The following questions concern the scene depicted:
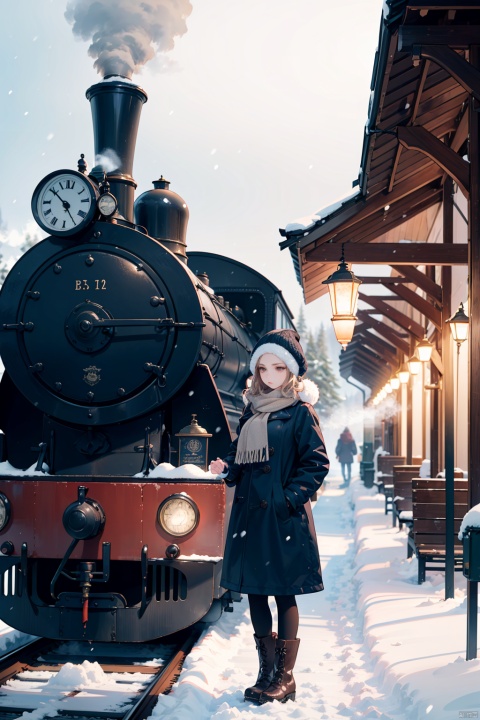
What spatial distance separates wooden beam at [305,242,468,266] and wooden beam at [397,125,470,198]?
1.47 meters

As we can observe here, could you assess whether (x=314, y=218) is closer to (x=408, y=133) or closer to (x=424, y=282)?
(x=408, y=133)

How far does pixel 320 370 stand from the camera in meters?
57.2

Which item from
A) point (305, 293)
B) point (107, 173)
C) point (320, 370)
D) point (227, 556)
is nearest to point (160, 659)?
point (227, 556)

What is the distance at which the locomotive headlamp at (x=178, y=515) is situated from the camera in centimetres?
505

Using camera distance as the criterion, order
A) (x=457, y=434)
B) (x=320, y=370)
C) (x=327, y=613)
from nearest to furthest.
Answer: (x=327, y=613) → (x=457, y=434) → (x=320, y=370)

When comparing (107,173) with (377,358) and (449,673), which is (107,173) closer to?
(449,673)

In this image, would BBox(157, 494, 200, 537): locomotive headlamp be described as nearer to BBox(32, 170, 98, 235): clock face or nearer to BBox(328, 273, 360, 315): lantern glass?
BBox(32, 170, 98, 235): clock face

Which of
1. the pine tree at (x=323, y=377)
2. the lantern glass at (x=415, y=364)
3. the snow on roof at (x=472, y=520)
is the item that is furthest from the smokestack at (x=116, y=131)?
the pine tree at (x=323, y=377)

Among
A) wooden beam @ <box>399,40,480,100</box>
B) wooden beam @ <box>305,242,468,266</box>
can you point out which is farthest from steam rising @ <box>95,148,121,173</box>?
wooden beam @ <box>305,242,468,266</box>

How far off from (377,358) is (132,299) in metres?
17.4

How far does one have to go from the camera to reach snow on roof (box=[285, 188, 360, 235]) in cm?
772

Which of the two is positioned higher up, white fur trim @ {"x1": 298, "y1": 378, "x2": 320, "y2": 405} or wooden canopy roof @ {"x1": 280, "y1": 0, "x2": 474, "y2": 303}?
wooden canopy roof @ {"x1": 280, "y1": 0, "x2": 474, "y2": 303}

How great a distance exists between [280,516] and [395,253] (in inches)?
177

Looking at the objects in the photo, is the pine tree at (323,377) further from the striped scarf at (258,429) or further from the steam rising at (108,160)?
the striped scarf at (258,429)
